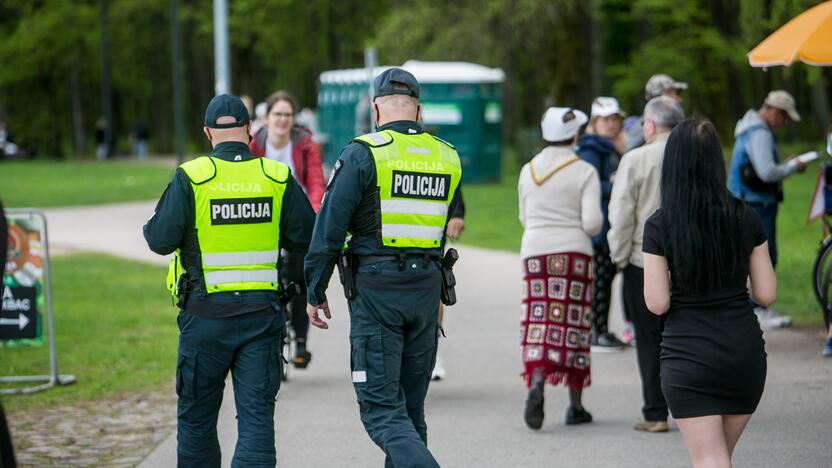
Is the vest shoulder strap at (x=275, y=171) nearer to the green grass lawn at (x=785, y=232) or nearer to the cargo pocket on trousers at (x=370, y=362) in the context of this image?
the cargo pocket on trousers at (x=370, y=362)

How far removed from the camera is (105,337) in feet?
38.7

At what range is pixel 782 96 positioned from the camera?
10680 mm

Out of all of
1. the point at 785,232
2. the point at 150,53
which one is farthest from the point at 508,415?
the point at 150,53

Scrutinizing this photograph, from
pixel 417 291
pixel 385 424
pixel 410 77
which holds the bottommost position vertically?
pixel 385 424

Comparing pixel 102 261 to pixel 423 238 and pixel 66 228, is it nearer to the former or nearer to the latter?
pixel 66 228

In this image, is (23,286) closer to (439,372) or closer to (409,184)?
(439,372)

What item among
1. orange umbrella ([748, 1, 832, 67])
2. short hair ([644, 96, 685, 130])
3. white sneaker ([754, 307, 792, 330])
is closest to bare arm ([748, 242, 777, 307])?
short hair ([644, 96, 685, 130])

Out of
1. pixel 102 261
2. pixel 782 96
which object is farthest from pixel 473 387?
pixel 102 261

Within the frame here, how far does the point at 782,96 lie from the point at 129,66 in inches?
2300

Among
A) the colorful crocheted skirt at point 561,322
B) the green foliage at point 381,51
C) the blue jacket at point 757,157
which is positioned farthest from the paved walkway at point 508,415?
the green foliage at point 381,51

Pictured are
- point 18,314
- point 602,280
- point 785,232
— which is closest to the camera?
point 18,314

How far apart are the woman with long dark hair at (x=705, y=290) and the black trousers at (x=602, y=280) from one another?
526 centimetres

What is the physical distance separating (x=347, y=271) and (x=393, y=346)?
0.36 meters

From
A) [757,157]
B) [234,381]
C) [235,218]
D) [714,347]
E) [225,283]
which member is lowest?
[234,381]
